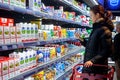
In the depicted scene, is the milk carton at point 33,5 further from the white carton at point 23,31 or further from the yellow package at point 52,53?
the yellow package at point 52,53

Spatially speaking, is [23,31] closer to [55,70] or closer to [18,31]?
[18,31]

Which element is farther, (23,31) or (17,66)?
(23,31)

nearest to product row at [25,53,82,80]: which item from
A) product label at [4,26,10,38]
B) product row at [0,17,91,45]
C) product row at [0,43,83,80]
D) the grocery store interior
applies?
the grocery store interior

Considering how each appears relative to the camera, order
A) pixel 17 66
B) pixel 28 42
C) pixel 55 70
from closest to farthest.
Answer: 1. pixel 17 66
2. pixel 28 42
3. pixel 55 70

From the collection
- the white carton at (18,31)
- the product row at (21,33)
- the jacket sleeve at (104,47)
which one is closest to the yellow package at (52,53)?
the product row at (21,33)

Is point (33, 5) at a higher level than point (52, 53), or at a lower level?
higher

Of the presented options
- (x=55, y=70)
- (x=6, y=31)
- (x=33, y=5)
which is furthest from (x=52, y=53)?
(x=6, y=31)

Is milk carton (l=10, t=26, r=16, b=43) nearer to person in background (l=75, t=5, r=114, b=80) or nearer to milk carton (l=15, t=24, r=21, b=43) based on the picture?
milk carton (l=15, t=24, r=21, b=43)

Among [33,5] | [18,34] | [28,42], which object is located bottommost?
[28,42]

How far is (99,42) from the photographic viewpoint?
4.02 meters

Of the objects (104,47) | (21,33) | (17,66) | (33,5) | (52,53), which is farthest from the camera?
(52,53)

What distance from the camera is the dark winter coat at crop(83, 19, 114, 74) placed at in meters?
3.94

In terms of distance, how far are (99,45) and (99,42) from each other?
0.04 m

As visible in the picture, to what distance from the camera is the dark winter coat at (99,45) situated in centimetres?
394
